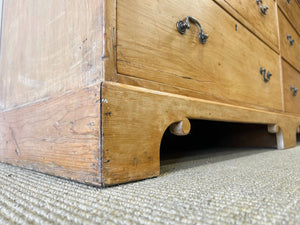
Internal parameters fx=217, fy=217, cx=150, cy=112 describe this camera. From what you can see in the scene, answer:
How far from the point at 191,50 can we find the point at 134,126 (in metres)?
0.28

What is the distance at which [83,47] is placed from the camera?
1.34ft

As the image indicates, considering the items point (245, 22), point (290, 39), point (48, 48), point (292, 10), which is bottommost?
point (48, 48)

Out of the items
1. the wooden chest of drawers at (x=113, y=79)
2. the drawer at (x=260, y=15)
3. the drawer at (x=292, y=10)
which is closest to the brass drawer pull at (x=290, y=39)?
the drawer at (x=292, y=10)

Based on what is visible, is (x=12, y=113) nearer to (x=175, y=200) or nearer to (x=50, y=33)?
(x=50, y=33)

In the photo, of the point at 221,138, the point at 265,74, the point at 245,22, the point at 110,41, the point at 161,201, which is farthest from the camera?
the point at 221,138

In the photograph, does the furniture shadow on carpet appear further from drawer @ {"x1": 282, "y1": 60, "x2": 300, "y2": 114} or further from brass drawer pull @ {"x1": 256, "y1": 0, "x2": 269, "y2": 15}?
brass drawer pull @ {"x1": 256, "y1": 0, "x2": 269, "y2": 15}

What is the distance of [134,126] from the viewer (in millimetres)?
382

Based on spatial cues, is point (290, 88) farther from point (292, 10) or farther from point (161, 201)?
point (161, 201)

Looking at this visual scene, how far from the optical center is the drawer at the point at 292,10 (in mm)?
1159

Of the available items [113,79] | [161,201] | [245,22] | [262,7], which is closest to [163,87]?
[113,79]

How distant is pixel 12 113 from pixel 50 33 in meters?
0.25

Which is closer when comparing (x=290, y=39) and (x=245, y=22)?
(x=245, y=22)

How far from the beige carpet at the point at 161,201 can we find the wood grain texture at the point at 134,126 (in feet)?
0.09

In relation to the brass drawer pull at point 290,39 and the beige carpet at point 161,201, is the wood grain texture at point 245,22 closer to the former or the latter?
the brass drawer pull at point 290,39
